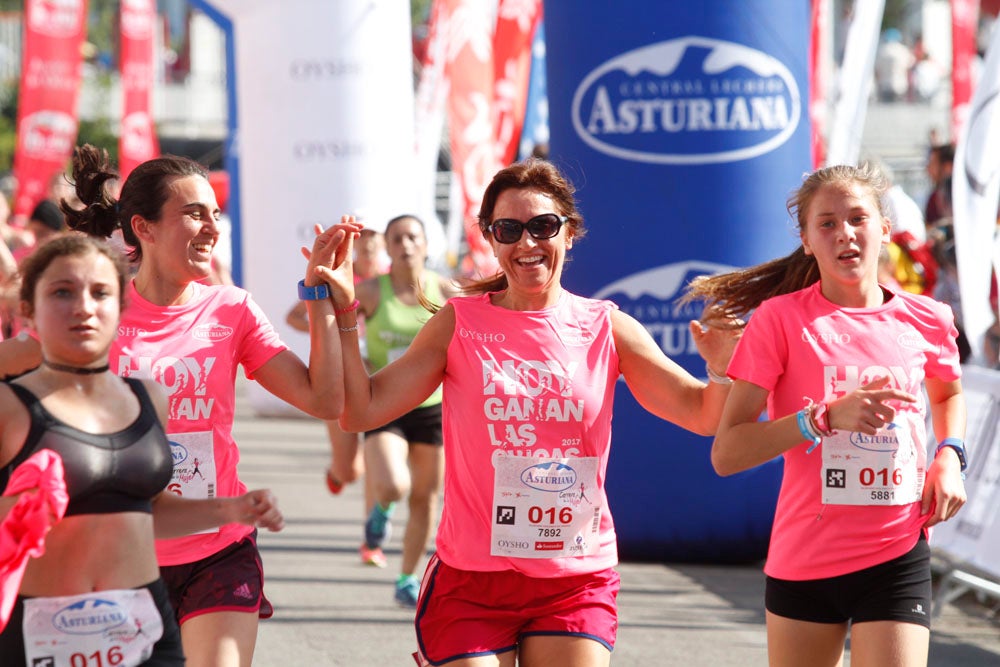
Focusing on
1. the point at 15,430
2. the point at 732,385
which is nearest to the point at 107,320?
the point at 15,430

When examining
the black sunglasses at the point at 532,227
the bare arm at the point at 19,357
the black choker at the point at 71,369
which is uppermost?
the black sunglasses at the point at 532,227

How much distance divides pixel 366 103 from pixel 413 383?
10.8m

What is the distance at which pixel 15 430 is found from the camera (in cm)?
323

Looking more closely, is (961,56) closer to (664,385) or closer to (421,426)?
Answer: (421,426)

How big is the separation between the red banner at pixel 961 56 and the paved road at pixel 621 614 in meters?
8.62

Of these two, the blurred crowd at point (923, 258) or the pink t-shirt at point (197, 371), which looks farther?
the blurred crowd at point (923, 258)

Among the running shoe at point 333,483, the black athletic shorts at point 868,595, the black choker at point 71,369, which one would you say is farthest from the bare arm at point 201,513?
the running shoe at point 333,483

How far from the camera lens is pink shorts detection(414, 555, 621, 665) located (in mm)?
3971

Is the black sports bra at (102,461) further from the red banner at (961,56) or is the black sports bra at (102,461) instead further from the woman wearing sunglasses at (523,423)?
the red banner at (961,56)

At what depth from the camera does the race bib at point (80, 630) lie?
3232 millimetres

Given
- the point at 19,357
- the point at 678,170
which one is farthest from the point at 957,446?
the point at 678,170

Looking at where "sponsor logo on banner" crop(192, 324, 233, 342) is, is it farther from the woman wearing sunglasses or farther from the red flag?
the red flag

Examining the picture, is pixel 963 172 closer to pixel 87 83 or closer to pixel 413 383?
pixel 413 383

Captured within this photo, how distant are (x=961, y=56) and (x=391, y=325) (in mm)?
9813
